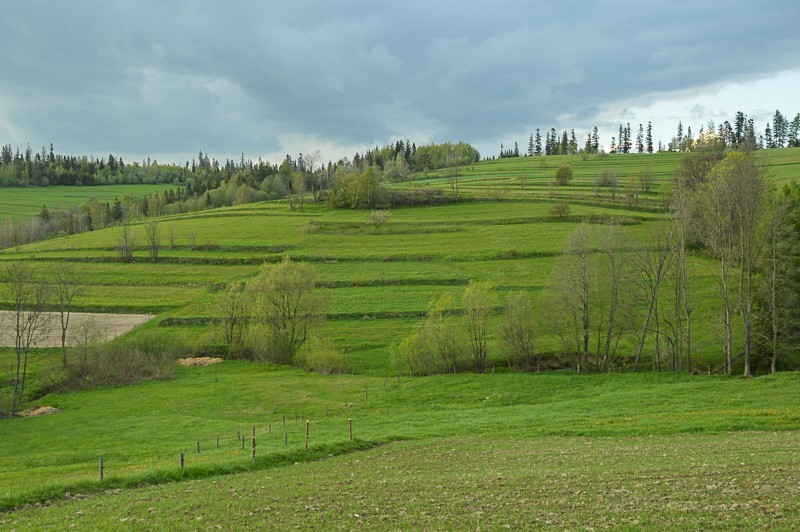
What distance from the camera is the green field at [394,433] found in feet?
52.2

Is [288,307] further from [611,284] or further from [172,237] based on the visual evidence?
[172,237]

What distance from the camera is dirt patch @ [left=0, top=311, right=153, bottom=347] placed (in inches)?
2766

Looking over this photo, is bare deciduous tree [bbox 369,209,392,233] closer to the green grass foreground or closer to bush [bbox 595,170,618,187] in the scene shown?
the green grass foreground

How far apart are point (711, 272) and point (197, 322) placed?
79.1 metres

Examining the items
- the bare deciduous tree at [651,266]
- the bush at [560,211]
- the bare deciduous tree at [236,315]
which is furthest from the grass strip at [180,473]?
the bush at [560,211]

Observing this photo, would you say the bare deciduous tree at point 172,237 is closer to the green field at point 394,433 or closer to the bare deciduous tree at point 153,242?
the bare deciduous tree at point 153,242

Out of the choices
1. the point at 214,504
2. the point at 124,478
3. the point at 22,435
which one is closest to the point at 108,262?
the point at 22,435

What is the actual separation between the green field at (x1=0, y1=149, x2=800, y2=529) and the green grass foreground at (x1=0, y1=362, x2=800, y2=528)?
0.12m

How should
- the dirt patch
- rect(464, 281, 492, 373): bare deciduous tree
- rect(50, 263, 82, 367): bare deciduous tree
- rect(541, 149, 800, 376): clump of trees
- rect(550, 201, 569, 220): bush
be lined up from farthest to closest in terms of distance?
1. rect(550, 201, 569, 220): bush
2. rect(50, 263, 82, 367): bare deciduous tree
3. the dirt patch
4. rect(464, 281, 492, 373): bare deciduous tree
5. rect(541, 149, 800, 376): clump of trees

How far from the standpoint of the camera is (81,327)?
74.9 meters

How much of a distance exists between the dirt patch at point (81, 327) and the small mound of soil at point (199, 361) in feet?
36.3

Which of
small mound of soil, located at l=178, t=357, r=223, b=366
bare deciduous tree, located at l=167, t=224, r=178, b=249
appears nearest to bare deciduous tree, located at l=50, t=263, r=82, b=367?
small mound of soil, located at l=178, t=357, r=223, b=366

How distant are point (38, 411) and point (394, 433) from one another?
132ft

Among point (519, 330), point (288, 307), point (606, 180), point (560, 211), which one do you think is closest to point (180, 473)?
point (519, 330)
